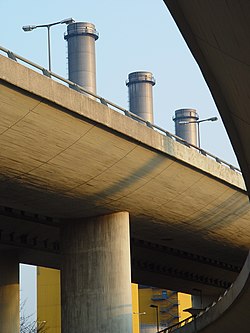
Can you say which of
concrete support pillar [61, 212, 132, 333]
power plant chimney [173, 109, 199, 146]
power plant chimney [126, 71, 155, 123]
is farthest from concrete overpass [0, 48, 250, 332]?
power plant chimney [173, 109, 199, 146]

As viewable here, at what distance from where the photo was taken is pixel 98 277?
4044 cm

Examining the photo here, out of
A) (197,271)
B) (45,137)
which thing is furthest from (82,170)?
(197,271)

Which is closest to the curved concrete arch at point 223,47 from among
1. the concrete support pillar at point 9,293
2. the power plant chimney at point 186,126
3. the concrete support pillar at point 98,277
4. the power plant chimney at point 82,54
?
the concrete support pillar at point 98,277

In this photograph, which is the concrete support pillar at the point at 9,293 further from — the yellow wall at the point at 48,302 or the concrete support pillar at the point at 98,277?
the yellow wall at the point at 48,302

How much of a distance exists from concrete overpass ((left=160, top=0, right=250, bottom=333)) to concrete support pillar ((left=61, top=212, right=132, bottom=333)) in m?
21.7

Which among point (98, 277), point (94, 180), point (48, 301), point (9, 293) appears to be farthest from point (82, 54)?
point (94, 180)

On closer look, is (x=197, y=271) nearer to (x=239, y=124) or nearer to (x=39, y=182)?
(x=39, y=182)

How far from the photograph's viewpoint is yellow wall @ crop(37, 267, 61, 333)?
7894 cm

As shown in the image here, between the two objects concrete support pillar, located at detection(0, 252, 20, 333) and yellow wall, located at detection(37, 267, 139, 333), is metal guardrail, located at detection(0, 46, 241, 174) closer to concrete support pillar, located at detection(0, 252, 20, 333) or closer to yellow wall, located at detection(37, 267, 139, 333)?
concrete support pillar, located at detection(0, 252, 20, 333)

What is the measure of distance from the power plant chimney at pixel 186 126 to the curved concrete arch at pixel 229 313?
45697mm

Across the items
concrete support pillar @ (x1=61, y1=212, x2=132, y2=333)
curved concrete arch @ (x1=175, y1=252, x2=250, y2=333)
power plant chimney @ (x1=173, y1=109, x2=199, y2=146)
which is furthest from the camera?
power plant chimney @ (x1=173, y1=109, x2=199, y2=146)

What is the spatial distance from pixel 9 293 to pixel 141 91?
1407 inches

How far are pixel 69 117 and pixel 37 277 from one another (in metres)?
50.2

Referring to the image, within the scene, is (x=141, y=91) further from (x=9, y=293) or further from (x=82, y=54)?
(x=9, y=293)
